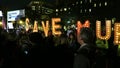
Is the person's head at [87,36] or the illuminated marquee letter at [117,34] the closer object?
the person's head at [87,36]

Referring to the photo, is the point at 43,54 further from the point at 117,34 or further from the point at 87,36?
the point at 117,34

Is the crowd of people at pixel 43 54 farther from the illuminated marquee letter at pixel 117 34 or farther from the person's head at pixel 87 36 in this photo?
the illuminated marquee letter at pixel 117 34

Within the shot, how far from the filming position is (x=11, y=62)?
5754 millimetres

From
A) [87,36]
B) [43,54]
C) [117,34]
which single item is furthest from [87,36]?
[117,34]

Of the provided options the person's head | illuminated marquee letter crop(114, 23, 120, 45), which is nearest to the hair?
the person's head

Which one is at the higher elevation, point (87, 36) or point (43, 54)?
point (87, 36)

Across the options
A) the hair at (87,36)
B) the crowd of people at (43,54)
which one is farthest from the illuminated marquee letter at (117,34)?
the hair at (87,36)

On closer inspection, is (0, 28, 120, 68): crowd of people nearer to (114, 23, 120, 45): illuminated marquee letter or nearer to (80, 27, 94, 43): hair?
(80, 27, 94, 43): hair

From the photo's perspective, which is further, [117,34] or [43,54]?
[117,34]

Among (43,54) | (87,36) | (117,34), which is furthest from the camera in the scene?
(117,34)

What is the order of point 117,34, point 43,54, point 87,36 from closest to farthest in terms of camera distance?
point 87,36, point 43,54, point 117,34

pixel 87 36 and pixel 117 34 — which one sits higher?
pixel 87 36

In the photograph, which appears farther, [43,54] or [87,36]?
[43,54]

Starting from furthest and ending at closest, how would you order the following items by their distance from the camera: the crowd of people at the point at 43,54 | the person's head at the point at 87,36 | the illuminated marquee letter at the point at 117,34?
the illuminated marquee letter at the point at 117,34, the person's head at the point at 87,36, the crowd of people at the point at 43,54
